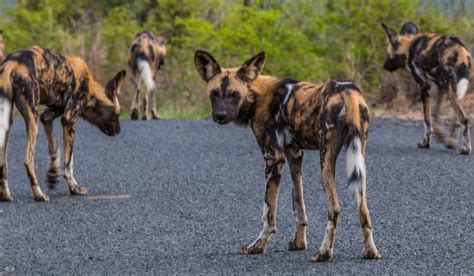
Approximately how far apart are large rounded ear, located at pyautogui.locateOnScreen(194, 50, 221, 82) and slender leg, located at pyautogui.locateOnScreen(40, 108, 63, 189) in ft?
10.0

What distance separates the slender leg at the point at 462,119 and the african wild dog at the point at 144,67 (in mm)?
5727

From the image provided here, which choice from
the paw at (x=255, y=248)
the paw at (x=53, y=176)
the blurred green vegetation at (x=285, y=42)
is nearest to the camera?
the paw at (x=255, y=248)

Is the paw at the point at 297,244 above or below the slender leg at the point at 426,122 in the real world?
above

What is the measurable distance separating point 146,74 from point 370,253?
996 centimetres

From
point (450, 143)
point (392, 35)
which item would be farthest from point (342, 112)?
point (392, 35)

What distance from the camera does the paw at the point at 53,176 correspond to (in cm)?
906

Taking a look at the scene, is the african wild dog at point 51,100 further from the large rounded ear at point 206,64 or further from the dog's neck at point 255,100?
the dog's neck at point 255,100

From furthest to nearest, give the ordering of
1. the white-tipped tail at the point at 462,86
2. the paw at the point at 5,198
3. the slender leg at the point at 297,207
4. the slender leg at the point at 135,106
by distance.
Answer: the slender leg at the point at 135,106 → the white-tipped tail at the point at 462,86 → the paw at the point at 5,198 → the slender leg at the point at 297,207

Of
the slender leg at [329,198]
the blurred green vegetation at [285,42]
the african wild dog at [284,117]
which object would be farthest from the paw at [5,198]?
the blurred green vegetation at [285,42]

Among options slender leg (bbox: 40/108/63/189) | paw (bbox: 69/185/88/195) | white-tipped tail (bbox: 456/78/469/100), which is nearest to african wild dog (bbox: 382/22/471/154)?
white-tipped tail (bbox: 456/78/469/100)

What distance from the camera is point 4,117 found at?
8227mm

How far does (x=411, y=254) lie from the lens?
19.9 feet

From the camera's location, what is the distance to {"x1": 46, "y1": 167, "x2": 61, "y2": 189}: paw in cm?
906

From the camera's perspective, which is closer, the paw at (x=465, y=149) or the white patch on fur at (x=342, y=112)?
the white patch on fur at (x=342, y=112)
